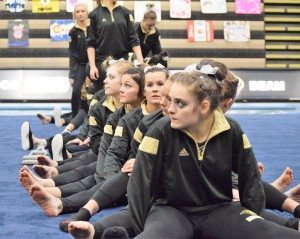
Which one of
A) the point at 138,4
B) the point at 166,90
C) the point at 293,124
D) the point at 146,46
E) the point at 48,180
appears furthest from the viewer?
the point at 138,4

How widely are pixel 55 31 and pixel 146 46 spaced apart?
5.97m

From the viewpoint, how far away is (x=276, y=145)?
24.2 ft

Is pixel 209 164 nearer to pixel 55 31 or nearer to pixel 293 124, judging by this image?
pixel 293 124

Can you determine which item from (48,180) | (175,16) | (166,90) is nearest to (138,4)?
(175,16)

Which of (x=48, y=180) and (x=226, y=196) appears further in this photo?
(x=48, y=180)

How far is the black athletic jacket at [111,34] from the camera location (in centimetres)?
736

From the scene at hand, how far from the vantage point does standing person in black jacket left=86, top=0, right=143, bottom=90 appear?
7.35m

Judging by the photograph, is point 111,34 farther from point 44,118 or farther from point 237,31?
point 237,31

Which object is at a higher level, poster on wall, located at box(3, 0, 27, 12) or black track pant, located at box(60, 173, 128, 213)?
poster on wall, located at box(3, 0, 27, 12)

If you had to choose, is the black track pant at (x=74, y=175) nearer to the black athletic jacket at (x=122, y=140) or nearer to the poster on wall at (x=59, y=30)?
the black athletic jacket at (x=122, y=140)

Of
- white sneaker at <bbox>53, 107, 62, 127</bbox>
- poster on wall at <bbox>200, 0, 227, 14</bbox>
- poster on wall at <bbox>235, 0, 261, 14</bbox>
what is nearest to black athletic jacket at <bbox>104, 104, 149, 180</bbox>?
white sneaker at <bbox>53, 107, 62, 127</bbox>

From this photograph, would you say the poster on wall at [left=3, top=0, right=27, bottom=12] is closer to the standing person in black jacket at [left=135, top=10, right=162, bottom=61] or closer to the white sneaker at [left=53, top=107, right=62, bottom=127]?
the white sneaker at [left=53, top=107, right=62, bottom=127]

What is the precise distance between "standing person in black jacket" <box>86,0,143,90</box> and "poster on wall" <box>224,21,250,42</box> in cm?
682

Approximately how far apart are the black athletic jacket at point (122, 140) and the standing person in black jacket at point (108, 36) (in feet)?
9.87
